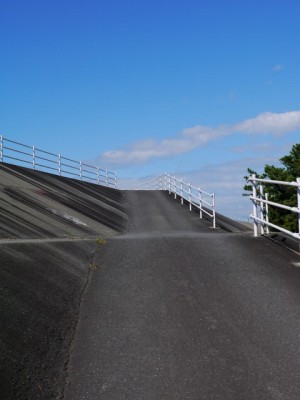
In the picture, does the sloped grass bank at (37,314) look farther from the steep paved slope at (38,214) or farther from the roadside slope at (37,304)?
the steep paved slope at (38,214)

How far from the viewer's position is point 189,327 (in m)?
5.20

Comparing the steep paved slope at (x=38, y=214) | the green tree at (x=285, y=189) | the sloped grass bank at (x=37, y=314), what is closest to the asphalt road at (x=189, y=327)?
the sloped grass bank at (x=37, y=314)

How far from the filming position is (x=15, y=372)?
3.96 metres

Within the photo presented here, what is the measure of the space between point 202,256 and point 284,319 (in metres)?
3.03

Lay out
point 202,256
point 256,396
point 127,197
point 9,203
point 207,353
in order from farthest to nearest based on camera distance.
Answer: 1. point 127,197
2. point 9,203
3. point 202,256
4. point 207,353
5. point 256,396

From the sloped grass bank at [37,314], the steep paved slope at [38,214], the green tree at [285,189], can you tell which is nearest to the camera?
the sloped grass bank at [37,314]

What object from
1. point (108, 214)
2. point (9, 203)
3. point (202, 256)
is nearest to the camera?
point (202, 256)

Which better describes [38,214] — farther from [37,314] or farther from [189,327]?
[189,327]

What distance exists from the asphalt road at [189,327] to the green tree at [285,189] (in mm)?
14187

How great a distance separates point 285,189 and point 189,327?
67.1 ft

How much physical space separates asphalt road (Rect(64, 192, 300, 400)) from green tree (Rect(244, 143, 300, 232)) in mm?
14187

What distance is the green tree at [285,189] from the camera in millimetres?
22484

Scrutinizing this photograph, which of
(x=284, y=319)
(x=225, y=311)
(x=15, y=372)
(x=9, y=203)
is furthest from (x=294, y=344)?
(x=9, y=203)

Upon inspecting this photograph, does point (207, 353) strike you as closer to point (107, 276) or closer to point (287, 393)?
point (287, 393)
